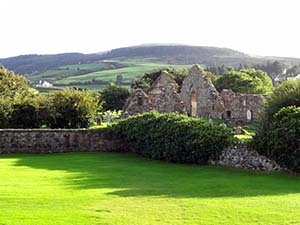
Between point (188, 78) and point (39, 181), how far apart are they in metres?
29.1

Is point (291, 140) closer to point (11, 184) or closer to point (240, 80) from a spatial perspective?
point (11, 184)

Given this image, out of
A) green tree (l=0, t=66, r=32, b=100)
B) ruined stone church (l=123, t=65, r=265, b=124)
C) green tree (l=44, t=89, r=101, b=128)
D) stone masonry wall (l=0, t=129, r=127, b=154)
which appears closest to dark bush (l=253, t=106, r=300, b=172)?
stone masonry wall (l=0, t=129, r=127, b=154)

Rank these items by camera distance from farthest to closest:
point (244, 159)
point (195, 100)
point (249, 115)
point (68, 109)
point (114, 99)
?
point (114, 99) → point (249, 115) → point (195, 100) → point (68, 109) → point (244, 159)

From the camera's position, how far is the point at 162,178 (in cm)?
1866

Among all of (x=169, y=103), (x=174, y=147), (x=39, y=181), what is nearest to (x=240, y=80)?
(x=169, y=103)

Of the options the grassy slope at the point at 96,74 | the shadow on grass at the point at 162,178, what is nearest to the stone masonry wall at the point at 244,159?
the shadow on grass at the point at 162,178

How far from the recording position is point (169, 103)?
35.5 metres

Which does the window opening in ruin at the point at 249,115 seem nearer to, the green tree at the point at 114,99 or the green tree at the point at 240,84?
the green tree at the point at 240,84

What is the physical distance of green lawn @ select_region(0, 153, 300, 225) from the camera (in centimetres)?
1206

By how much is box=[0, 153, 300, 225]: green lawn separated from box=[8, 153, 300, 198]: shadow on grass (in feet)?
0.09

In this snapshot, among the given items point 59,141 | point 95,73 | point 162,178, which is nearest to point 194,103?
point 59,141

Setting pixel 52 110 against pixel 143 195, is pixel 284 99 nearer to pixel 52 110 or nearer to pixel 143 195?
pixel 143 195

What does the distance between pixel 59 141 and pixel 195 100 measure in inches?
696

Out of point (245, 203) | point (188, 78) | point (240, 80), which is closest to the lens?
point (245, 203)
